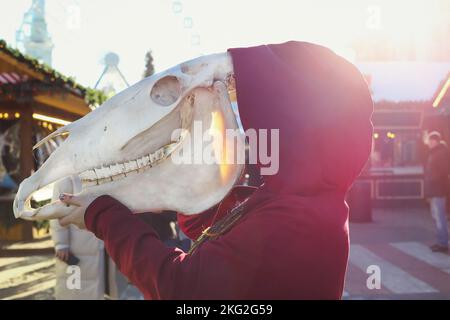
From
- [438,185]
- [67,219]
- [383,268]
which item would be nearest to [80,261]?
[67,219]

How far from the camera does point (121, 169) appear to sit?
3.75ft

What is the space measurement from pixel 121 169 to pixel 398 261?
17.3ft

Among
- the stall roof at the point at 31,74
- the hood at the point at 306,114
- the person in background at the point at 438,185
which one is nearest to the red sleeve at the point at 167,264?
the hood at the point at 306,114

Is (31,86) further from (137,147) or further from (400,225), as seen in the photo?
(400,225)

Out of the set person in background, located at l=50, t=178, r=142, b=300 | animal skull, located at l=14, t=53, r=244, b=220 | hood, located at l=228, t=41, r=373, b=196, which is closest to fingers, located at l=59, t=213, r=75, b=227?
animal skull, located at l=14, t=53, r=244, b=220

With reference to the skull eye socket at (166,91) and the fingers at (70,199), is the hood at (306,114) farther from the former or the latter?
the fingers at (70,199)

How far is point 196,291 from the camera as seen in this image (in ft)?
3.28

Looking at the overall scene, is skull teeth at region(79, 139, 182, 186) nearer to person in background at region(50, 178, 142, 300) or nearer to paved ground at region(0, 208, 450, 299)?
person in background at region(50, 178, 142, 300)

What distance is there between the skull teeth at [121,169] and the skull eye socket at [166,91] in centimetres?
11

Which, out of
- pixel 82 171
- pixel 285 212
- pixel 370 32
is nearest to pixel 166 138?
pixel 82 171

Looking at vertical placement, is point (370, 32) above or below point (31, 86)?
above

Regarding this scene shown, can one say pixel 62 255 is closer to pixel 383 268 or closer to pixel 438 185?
pixel 383 268

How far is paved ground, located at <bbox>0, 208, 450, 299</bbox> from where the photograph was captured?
4441mm
